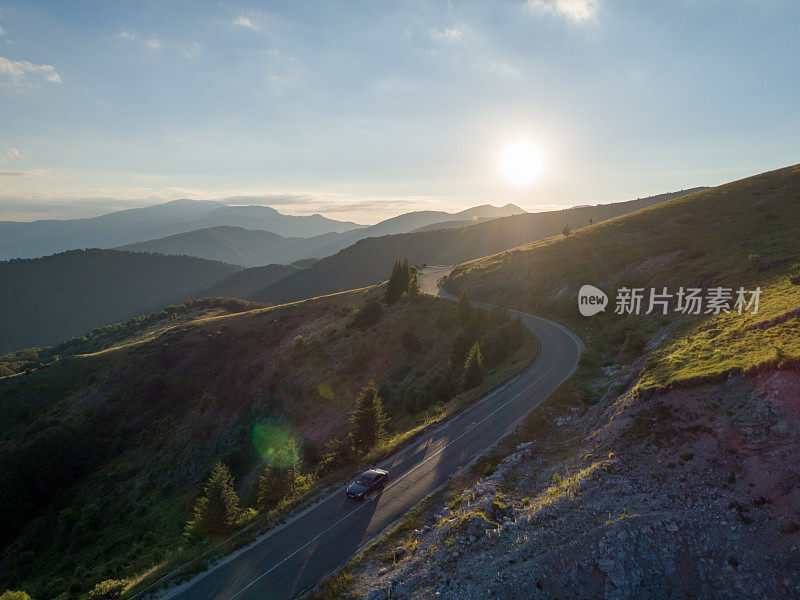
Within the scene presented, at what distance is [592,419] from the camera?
2141 centimetres

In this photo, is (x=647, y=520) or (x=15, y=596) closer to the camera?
(x=647, y=520)

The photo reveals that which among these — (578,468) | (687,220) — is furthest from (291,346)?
(687,220)

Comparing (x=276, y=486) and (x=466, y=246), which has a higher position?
(x=466, y=246)

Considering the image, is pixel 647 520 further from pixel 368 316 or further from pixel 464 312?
pixel 368 316

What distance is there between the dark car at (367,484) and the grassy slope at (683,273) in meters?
16.4

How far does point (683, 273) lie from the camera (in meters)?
40.8

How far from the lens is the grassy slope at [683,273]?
1891 cm

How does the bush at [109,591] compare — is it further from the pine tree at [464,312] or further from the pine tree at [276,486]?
the pine tree at [464,312]

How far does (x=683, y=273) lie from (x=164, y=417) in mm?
70183

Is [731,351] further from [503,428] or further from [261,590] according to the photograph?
[261,590]

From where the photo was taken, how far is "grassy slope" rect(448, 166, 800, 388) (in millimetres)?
18906

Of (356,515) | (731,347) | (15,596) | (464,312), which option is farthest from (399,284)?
(15,596)

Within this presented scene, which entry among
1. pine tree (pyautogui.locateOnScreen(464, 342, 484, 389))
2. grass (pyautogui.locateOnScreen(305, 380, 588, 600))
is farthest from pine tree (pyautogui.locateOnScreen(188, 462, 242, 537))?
pine tree (pyautogui.locateOnScreen(464, 342, 484, 389))

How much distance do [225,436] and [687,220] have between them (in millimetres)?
82742
